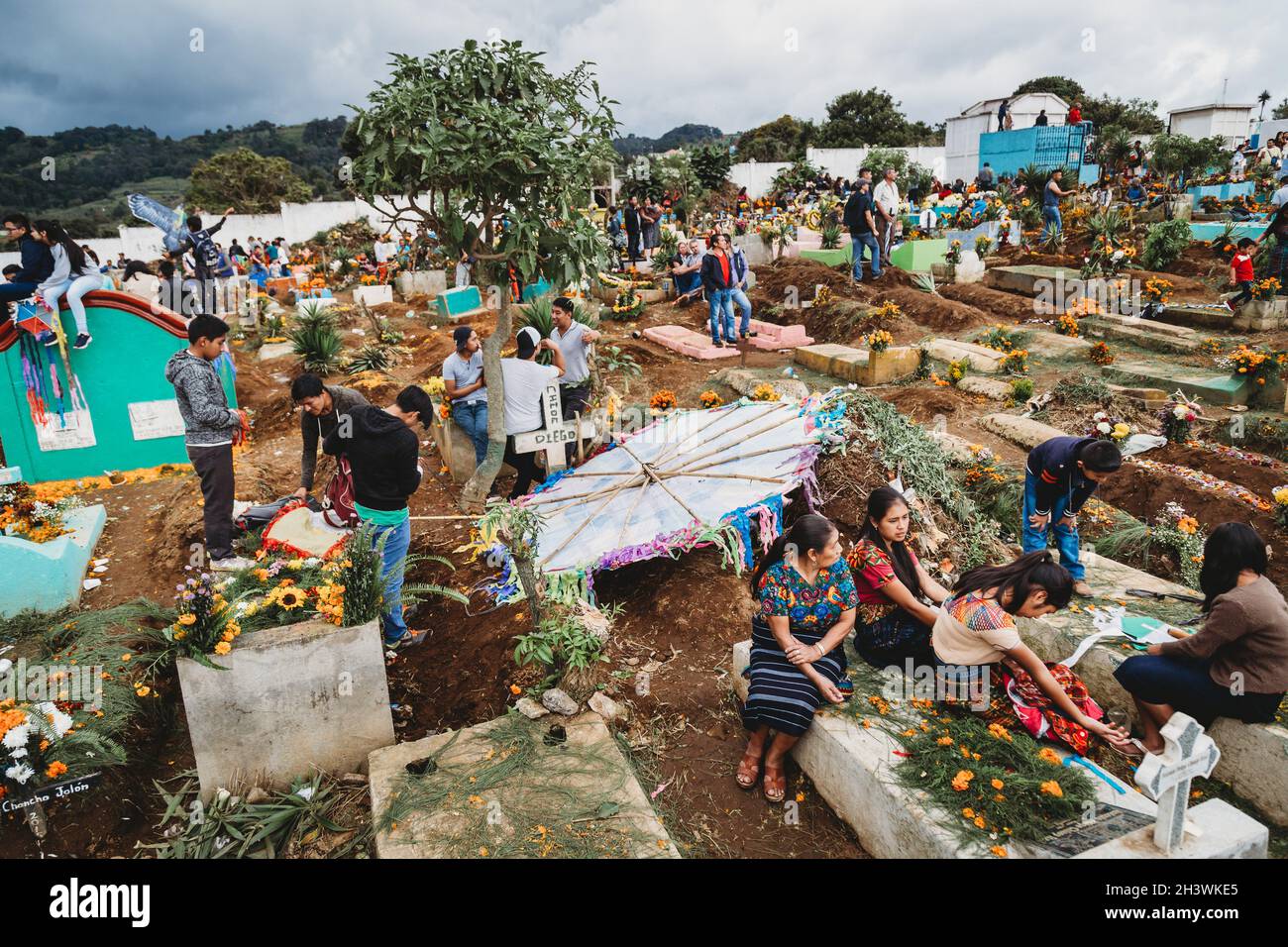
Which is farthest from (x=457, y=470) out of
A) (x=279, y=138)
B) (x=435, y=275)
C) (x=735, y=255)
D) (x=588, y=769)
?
(x=279, y=138)

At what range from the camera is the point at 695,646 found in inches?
176

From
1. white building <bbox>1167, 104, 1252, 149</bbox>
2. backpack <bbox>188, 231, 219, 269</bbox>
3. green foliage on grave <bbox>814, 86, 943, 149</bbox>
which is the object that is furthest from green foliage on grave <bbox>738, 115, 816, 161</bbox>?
backpack <bbox>188, 231, 219, 269</bbox>

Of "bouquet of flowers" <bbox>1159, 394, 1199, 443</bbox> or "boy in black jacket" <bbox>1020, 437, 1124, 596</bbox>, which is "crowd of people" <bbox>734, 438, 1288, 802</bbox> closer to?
"boy in black jacket" <bbox>1020, 437, 1124, 596</bbox>

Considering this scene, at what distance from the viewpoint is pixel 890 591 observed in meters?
3.59

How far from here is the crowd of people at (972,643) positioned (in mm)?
3061

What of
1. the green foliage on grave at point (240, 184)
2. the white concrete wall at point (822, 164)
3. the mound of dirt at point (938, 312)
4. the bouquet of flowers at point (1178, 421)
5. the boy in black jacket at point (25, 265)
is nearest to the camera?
the boy in black jacket at point (25, 265)

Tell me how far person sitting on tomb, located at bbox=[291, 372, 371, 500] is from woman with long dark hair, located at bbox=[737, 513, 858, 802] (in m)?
2.49

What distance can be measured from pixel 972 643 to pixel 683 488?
2.24 metres

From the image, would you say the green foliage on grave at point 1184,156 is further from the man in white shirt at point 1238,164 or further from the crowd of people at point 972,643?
the crowd of people at point 972,643

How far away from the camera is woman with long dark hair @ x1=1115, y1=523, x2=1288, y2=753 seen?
2984 mm

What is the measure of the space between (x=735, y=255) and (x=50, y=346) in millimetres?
8009

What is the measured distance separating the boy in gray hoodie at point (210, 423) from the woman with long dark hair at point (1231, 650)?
15.8 ft

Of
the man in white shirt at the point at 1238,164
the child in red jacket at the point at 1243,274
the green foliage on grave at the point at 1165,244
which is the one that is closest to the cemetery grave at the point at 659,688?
the child in red jacket at the point at 1243,274
